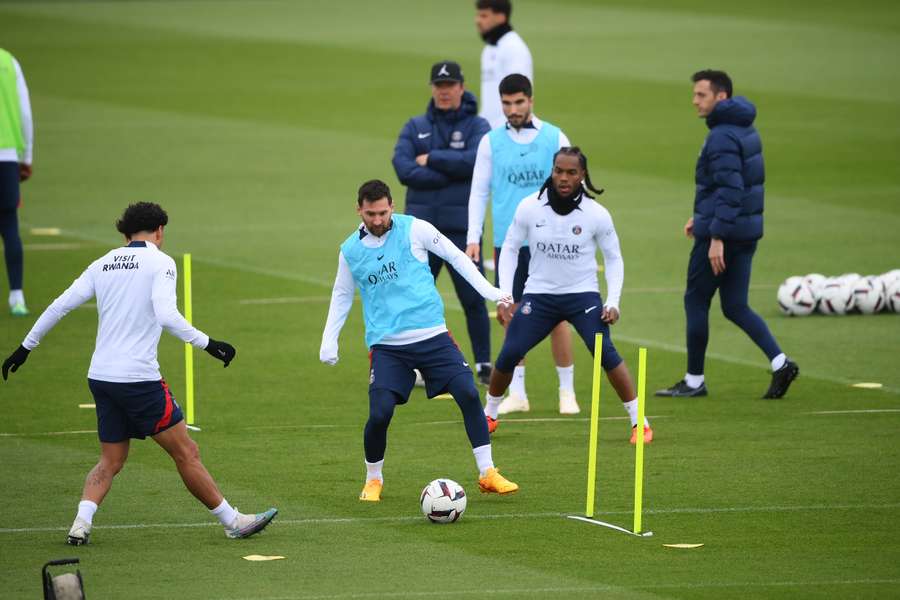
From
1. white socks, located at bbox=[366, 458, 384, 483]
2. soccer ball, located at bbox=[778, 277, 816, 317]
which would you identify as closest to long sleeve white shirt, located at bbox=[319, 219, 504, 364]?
white socks, located at bbox=[366, 458, 384, 483]

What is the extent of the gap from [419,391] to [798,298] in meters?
4.41

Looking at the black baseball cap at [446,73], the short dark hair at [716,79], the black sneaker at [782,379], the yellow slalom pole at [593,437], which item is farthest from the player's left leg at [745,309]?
the yellow slalom pole at [593,437]

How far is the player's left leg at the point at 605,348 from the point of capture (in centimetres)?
1225

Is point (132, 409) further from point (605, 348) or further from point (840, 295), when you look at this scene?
point (840, 295)

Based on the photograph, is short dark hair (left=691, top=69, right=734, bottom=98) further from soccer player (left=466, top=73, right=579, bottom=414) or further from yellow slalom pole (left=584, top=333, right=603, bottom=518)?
yellow slalom pole (left=584, top=333, right=603, bottom=518)

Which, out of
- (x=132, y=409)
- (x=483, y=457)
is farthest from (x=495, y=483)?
(x=132, y=409)

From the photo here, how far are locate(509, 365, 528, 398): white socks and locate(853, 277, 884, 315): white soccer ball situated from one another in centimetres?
472

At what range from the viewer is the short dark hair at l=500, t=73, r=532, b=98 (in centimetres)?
1336

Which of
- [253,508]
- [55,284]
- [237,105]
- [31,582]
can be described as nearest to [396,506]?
Result: [253,508]

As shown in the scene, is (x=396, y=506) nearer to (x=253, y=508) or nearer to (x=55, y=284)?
(x=253, y=508)

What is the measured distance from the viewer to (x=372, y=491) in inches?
430

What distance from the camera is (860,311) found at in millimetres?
17344

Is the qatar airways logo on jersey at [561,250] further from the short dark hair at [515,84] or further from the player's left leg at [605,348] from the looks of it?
the short dark hair at [515,84]

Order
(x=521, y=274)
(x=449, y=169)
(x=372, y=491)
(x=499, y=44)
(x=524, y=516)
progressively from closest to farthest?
(x=524, y=516), (x=372, y=491), (x=521, y=274), (x=449, y=169), (x=499, y=44)
